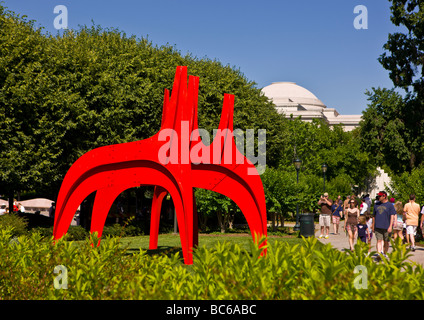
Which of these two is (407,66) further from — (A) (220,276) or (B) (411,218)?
(A) (220,276)

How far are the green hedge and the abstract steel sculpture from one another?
5.13 meters

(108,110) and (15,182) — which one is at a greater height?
(108,110)

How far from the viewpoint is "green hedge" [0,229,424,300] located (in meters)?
4.36

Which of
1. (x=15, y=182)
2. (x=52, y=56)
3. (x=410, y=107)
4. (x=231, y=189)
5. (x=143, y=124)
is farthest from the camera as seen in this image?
(x=410, y=107)

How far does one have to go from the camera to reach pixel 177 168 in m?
11.1

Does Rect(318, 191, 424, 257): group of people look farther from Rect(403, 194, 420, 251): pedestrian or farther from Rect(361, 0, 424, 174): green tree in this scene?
Rect(361, 0, 424, 174): green tree

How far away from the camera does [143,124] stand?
23.9 meters

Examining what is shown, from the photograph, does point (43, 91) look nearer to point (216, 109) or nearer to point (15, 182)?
point (15, 182)

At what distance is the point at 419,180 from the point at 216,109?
11.7 m

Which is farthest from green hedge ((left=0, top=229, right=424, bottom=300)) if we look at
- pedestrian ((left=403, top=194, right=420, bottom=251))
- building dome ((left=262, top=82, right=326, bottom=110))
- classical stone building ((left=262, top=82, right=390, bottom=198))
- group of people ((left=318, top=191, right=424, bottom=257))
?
building dome ((left=262, top=82, right=326, bottom=110))

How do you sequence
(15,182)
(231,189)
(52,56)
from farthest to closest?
1. (52,56)
2. (15,182)
3. (231,189)

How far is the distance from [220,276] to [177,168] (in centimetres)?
656
